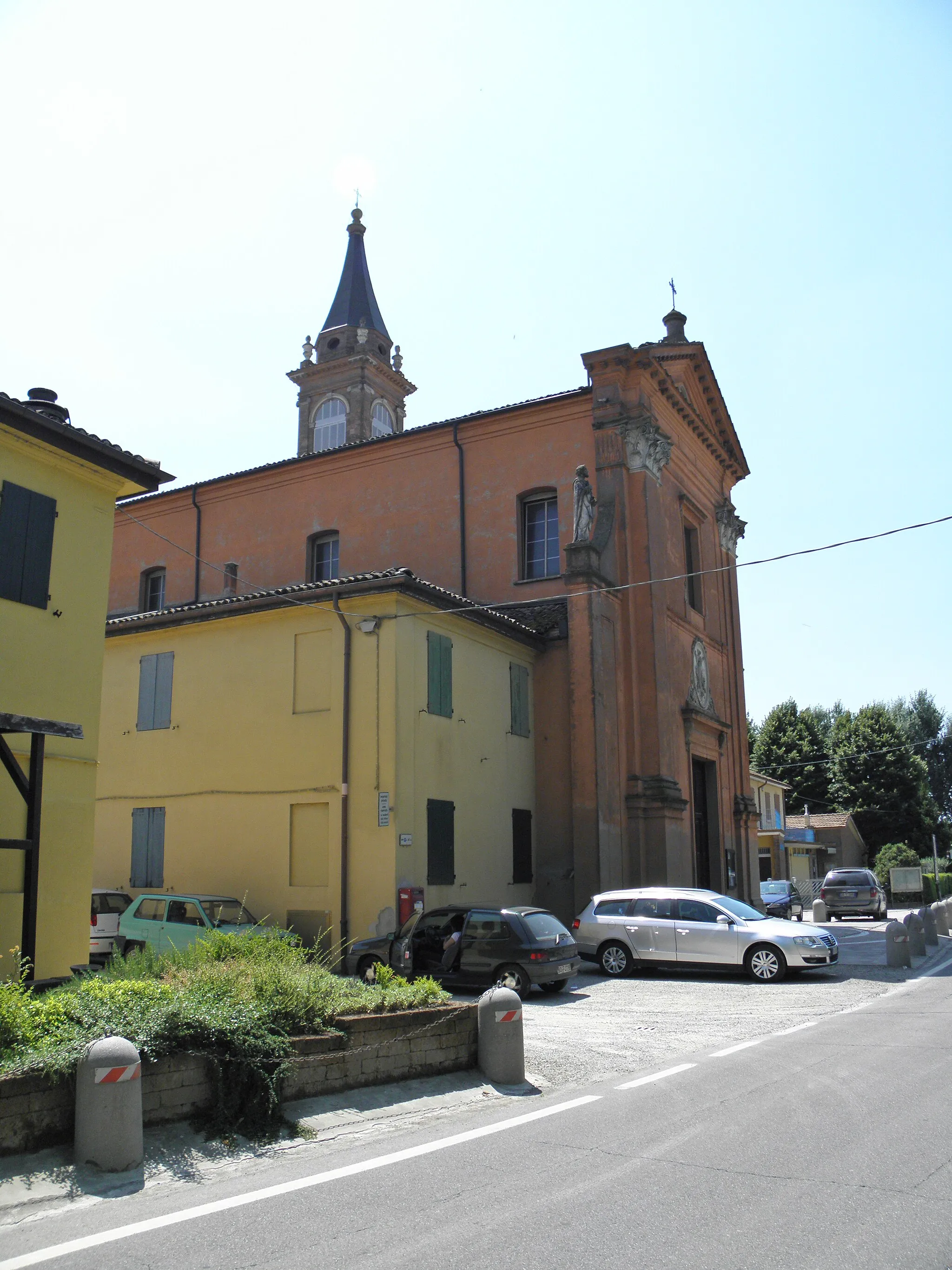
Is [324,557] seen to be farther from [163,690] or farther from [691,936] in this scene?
[691,936]

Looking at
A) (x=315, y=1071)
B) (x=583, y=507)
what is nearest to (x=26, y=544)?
(x=315, y=1071)

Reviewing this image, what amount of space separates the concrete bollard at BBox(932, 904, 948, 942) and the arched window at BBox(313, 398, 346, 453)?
31.6 m

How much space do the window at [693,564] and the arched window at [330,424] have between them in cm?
2310

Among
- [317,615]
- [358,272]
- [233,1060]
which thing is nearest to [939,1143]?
[233,1060]

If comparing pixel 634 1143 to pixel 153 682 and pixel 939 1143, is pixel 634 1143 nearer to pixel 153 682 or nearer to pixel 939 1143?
pixel 939 1143

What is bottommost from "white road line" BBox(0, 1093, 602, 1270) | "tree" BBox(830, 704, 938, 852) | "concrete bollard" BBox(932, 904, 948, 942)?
"concrete bollard" BBox(932, 904, 948, 942)

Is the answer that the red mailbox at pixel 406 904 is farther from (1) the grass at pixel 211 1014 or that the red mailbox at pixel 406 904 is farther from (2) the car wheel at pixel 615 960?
(1) the grass at pixel 211 1014

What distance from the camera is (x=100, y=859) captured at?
65.7 feet

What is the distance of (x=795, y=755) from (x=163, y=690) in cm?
4515

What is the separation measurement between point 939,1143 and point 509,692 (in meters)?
15.0

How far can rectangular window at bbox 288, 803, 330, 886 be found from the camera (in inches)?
687

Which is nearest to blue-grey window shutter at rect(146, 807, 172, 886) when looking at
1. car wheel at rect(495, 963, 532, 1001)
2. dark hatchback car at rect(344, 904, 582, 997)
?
dark hatchback car at rect(344, 904, 582, 997)

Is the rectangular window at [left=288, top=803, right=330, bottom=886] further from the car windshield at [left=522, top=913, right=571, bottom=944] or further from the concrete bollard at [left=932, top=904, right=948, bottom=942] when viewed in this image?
the concrete bollard at [left=932, top=904, right=948, bottom=942]

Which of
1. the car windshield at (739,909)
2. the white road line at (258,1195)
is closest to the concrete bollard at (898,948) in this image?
the car windshield at (739,909)
